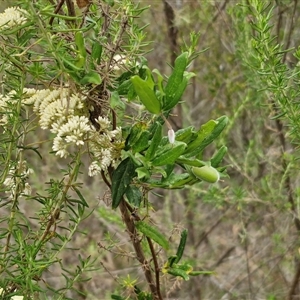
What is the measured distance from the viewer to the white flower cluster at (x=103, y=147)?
0.67m

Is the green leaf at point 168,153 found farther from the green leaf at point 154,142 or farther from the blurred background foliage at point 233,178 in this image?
the blurred background foliage at point 233,178

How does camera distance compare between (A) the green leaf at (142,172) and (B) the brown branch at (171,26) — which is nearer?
(A) the green leaf at (142,172)

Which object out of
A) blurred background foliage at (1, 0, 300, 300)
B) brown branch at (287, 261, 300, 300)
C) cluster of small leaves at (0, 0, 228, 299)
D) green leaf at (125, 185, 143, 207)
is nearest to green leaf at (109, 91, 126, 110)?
cluster of small leaves at (0, 0, 228, 299)

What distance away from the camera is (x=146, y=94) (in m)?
0.62

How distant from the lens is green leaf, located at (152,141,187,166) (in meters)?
0.63

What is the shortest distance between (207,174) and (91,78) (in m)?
0.18

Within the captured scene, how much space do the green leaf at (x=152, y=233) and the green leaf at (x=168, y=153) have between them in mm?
146

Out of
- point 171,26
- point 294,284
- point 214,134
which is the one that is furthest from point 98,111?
point 171,26

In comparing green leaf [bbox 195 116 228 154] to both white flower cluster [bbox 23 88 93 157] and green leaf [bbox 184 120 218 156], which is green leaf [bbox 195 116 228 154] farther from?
white flower cluster [bbox 23 88 93 157]

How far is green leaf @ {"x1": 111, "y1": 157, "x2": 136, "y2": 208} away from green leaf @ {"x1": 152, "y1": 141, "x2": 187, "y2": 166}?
43 mm

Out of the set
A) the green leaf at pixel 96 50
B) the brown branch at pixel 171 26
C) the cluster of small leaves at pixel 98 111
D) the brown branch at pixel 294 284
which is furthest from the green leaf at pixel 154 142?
the brown branch at pixel 171 26

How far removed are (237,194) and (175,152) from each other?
3.36 feet

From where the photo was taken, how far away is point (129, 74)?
717 millimetres

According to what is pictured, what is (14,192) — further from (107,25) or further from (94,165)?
(107,25)
